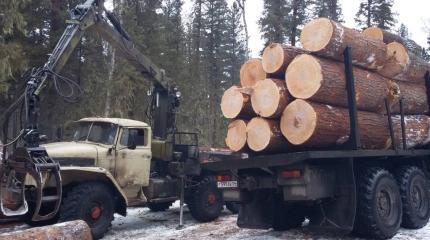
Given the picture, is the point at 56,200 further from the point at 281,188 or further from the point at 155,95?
the point at 155,95

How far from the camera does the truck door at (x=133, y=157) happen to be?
969cm

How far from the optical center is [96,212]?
8664 mm

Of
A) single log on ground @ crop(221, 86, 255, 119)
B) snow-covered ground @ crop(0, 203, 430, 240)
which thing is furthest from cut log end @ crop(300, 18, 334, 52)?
snow-covered ground @ crop(0, 203, 430, 240)

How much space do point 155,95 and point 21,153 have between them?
5.33 meters

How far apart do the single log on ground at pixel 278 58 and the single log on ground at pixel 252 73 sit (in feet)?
1.82

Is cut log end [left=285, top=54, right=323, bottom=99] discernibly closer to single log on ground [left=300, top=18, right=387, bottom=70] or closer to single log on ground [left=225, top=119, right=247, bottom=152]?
single log on ground [left=300, top=18, right=387, bottom=70]

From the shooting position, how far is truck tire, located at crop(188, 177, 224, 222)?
1103 cm

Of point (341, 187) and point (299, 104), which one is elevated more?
point (299, 104)

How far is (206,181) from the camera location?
11.4 meters

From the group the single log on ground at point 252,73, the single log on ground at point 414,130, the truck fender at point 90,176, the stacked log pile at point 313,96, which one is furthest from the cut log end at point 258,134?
the truck fender at point 90,176

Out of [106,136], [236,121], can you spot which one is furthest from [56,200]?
[236,121]

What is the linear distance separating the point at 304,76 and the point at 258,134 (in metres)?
1.19

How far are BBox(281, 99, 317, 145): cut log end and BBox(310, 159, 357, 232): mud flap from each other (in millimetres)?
868

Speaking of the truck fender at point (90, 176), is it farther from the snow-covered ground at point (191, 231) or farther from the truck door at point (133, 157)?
the snow-covered ground at point (191, 231)
